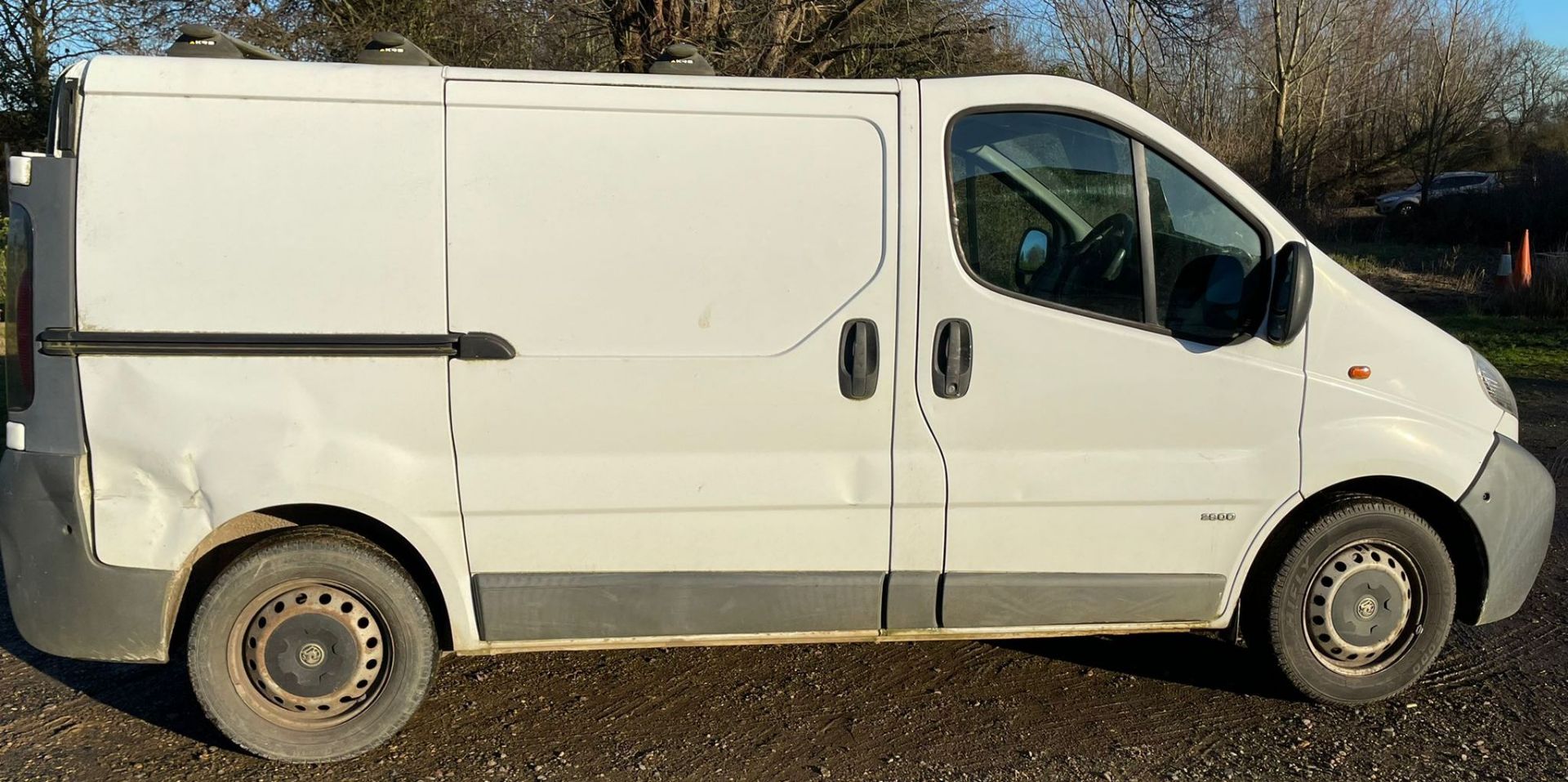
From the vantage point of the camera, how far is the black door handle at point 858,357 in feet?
11.4

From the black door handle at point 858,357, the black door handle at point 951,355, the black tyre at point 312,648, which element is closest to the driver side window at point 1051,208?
the black door handle at point 951,355

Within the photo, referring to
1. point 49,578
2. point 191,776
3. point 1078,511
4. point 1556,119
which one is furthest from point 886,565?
point 1556,119

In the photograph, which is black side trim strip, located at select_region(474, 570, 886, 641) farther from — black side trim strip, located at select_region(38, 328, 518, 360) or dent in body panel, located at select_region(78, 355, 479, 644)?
black side trim strip, located at select_region(38, 328, 518, 360)

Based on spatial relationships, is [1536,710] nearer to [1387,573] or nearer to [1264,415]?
[1387,573]

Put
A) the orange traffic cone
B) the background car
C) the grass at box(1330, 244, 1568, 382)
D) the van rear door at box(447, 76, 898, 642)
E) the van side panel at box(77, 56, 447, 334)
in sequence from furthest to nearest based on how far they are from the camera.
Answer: the background car, the orange traffic cone, the grass at box(1330, 244, 1568, 382), the van rear door at box(447, 76, 898, 642), the van side panel at box(77, 56, 447, 334)

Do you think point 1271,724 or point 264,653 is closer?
point 264,653

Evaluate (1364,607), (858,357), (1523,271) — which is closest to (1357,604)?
(1364,607)

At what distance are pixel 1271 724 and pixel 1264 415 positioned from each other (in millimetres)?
1090

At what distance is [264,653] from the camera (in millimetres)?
3559

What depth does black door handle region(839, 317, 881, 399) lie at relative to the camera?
11.4ft

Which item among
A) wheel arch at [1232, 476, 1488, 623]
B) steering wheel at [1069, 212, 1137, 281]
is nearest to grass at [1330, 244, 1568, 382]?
wheel arch at [1232, 476, 1488, 623]

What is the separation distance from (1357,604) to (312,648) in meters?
3.52

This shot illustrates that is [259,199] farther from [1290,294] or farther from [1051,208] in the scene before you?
[1290,294]

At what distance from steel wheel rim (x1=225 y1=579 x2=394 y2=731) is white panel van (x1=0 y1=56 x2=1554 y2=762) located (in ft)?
0.04
